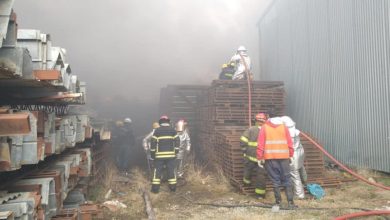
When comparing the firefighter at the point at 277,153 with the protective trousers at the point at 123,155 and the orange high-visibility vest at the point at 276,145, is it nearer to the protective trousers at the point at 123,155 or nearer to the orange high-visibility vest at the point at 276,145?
the orange high-visibility vest at the point at 276,145

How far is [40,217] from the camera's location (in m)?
4.04

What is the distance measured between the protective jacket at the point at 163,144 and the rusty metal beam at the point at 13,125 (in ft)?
17.7

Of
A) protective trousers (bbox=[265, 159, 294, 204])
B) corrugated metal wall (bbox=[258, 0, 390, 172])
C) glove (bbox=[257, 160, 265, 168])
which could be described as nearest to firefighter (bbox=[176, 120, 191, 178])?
glove (bbox=[257, 160, 265, 168])

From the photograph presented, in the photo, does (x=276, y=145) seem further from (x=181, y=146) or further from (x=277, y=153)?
(x=181, y=146)

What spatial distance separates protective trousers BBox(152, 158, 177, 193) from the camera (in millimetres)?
8156

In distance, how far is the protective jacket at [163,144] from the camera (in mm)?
8414

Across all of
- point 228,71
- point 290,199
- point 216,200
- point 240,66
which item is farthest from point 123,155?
point 290,199

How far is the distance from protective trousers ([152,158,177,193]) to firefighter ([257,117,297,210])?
2.43 m

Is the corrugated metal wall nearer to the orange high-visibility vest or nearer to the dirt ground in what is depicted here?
the dirt ground

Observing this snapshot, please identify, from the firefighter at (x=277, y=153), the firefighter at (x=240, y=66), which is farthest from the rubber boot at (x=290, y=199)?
the firefighter at (x=240, y=66)

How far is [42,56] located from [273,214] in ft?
14.2

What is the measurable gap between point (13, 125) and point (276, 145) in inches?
186

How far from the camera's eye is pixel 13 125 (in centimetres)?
310

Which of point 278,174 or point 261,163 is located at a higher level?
point 261,163
